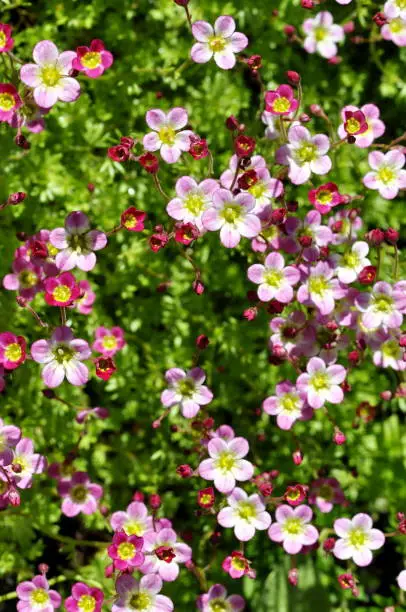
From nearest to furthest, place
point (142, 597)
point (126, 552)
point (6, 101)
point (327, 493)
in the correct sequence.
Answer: point (126, 552), point (142, 597), point (6, 101), point (327, 493)

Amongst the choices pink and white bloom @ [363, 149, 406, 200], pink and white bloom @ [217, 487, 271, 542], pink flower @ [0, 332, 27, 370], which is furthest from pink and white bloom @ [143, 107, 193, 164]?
pink and white bloom @ [217, 487, 271, 542]

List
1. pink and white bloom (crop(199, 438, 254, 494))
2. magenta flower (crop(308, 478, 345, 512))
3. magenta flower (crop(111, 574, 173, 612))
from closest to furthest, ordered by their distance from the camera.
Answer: magenta flower (crop(111, 574, 173, 612)) → pink and white bloom (crop(199, 438, 254, 494)) → magenta flower (crop(308, 478, 345, 512))

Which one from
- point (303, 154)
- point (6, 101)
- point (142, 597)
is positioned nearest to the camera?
point (142, 597)

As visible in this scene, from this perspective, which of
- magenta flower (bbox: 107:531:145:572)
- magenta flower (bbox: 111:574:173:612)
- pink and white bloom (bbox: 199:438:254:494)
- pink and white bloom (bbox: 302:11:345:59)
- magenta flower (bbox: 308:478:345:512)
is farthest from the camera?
pink and white bloom (bbox: 302:11:345:59)

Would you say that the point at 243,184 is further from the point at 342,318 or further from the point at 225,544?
the point at 225,544

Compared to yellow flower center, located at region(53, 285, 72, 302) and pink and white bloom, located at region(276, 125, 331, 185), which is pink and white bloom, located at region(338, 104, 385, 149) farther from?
yellow flower center, located at region(53, 285, 72, 302)

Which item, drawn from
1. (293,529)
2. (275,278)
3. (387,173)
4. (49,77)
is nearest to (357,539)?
(293,529)

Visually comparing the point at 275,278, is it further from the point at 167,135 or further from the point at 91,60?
the point at 91,60
